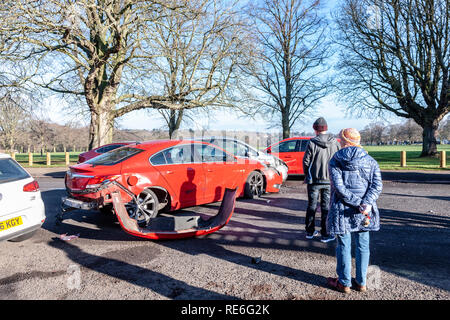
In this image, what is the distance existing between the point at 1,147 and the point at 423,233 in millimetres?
66320

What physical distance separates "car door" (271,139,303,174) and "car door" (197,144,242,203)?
536 centimetres

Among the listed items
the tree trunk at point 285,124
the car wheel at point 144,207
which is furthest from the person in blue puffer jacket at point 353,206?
the tree trunk at point 285,124

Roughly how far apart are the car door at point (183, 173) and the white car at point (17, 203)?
2045mm

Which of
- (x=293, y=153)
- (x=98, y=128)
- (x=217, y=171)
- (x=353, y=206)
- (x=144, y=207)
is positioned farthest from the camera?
(x=98, y=128)

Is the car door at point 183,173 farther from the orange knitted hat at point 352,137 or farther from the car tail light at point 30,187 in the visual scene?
the orange knitted hat at point 352,137

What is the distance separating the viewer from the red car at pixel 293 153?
39.1ft

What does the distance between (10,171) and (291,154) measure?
963 cm

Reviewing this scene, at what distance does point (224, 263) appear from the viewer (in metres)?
3.78

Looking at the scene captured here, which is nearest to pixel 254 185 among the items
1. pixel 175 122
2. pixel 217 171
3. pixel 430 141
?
pixel 217 171

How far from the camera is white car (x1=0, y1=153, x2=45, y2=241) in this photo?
154 inches

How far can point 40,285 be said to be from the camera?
3.23m

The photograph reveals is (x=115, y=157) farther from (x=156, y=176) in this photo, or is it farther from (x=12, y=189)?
(x=12, y=189)

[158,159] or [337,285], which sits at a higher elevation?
[158,159]

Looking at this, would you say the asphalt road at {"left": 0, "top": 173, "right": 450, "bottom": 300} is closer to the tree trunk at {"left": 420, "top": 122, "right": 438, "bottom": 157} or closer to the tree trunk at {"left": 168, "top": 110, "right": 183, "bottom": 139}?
the tree trunk at {"left": 420, "top": 122, "right": 438, "bottom": 157}
